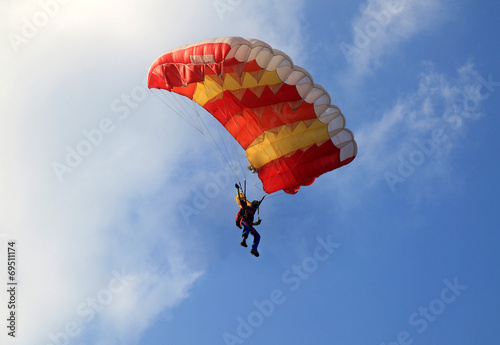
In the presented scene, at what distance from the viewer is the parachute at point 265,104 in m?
17.0

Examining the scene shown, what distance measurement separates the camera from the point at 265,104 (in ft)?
60.7

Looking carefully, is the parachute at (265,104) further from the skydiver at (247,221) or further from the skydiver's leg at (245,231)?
the skydiver's leg at (245,231)

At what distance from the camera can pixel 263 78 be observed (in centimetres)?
1753

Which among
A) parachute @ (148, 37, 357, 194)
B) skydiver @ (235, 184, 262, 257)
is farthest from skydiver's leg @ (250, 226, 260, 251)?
parachute @ (148, 37, 357, 194)

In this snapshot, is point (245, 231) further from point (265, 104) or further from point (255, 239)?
point (265, 104)

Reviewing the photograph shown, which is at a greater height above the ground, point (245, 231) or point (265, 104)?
point (265, 104)

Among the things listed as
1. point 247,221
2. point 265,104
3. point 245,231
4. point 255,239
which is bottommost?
point 255,239

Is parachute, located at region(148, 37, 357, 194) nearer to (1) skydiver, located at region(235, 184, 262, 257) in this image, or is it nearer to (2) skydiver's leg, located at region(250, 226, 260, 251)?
(1) skydiver, located at region(235, 184, 262, 257)

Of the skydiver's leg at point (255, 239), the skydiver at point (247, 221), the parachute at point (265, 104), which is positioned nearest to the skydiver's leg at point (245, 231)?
the skydiver at point (247, 221)

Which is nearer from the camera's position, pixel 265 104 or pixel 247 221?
pixel 247 221

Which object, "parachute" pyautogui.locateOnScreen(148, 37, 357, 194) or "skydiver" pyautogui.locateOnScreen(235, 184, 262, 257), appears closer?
"parachute" pyautogui.locateOnScreen(148, 37, 357, 194)

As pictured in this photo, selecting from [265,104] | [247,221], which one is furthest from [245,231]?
[265,104]

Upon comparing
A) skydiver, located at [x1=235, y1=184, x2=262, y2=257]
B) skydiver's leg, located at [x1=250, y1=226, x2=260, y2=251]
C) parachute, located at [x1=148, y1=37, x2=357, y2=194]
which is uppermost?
parachute, located at [x1=148, y1=37, x2=357, y2=194]

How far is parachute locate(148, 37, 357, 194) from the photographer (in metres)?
17.0
